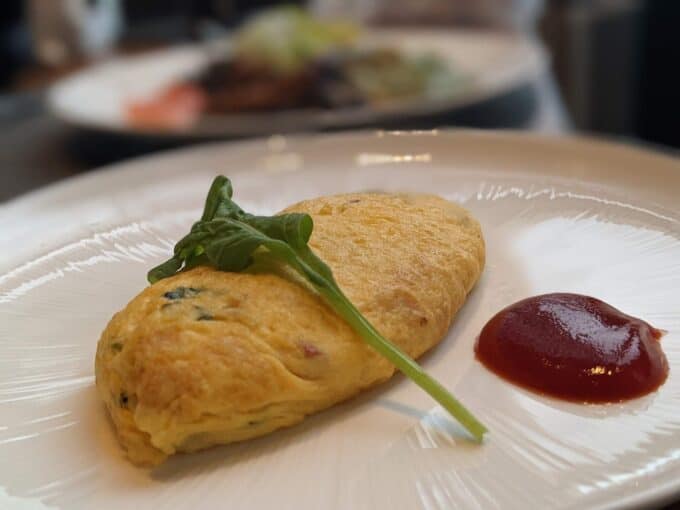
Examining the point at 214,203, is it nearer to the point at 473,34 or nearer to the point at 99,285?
the point at 99,285

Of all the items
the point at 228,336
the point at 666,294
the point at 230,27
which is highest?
the point at 228,336

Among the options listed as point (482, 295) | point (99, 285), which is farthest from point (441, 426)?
point (99, 285)

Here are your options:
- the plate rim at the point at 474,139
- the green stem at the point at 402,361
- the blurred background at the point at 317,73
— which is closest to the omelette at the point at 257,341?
the green stem at the point at 402,361

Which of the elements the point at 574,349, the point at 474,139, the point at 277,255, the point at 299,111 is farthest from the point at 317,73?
the point at 574,349

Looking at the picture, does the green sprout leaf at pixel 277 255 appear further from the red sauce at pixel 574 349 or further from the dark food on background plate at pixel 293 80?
the dark food on background plate at pixel 293 80

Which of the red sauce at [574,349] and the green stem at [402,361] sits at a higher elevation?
the green stem at [402,361]
